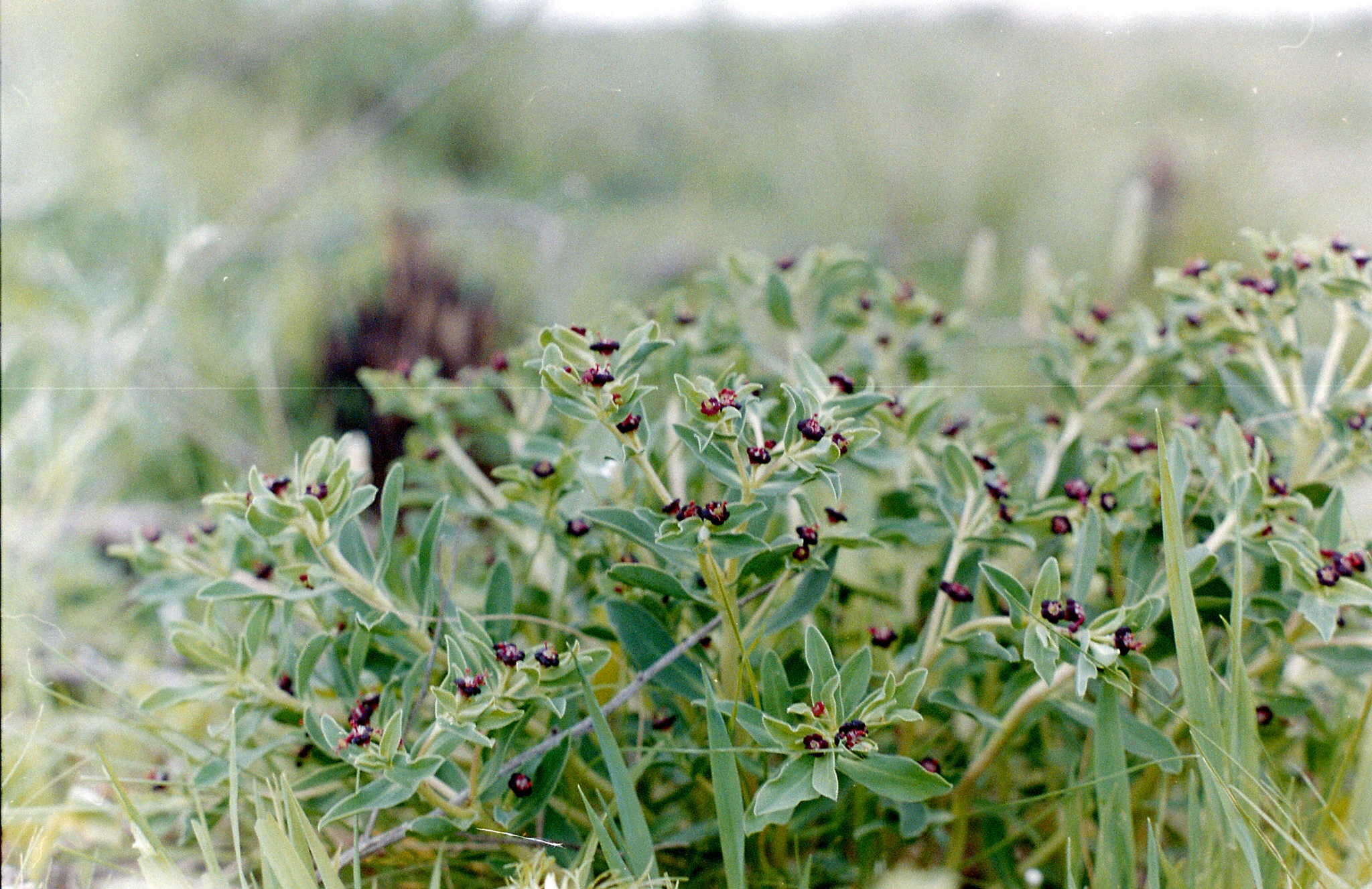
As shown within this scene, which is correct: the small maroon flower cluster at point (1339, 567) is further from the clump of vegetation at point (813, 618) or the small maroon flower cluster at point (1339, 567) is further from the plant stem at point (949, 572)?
the plant stem at point (949, 572)

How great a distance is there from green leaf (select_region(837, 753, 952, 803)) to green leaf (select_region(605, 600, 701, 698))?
11cm

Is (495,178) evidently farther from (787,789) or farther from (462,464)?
(787,789)

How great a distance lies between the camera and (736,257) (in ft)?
2.61

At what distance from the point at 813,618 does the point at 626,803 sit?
23cm

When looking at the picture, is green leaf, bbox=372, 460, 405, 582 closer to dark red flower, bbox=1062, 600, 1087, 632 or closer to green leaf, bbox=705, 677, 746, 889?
green leaf, bbox=705, 677, 746, 889

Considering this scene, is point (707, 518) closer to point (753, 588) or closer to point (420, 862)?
point (753, 588)

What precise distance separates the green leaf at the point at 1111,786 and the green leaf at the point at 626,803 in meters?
0.23

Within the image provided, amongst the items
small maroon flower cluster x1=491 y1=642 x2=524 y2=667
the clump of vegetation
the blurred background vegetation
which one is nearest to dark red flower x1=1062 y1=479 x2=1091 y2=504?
the clump of vegetation

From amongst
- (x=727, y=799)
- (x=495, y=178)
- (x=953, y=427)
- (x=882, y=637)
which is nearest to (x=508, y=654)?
(x=727, y=799)

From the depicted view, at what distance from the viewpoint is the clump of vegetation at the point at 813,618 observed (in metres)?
0.52

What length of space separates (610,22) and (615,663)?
2046mm

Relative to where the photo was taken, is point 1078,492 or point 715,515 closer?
point 715,515

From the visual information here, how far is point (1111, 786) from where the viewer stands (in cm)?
54

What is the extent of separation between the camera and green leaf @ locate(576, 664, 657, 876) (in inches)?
20.7
